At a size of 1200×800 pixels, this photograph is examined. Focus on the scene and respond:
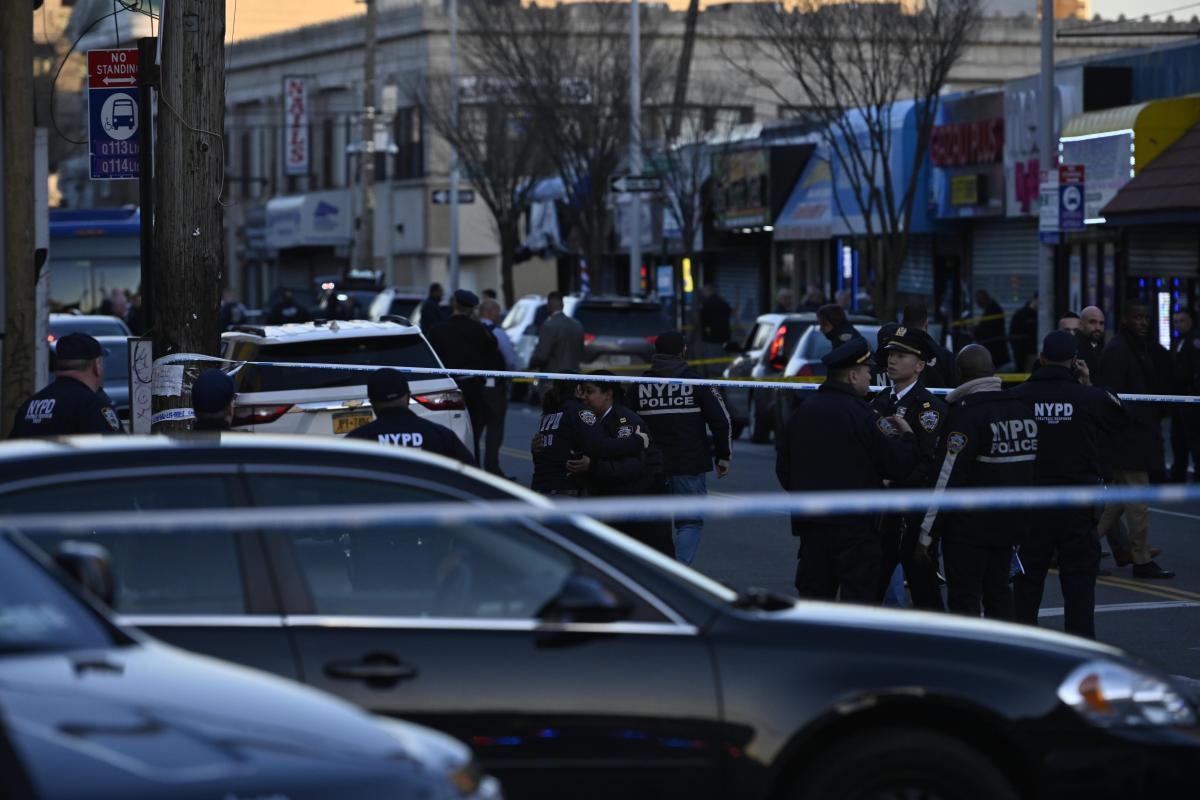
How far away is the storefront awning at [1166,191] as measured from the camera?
23562mm

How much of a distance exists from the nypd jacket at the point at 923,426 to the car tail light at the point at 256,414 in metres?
4.85

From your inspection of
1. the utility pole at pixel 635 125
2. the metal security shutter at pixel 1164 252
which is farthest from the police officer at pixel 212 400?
the utility pole at pixel 635 125

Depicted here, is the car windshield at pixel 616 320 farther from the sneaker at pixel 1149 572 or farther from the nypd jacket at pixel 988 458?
the nypd jacket at pixel 988 458

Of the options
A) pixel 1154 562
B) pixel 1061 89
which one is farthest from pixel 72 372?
pixel 1061 89

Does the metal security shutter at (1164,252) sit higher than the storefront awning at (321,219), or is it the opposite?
the storefront awning at (321,219)

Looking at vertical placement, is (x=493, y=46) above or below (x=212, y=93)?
above

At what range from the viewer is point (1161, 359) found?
707 inches

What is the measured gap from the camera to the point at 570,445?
1113 cm

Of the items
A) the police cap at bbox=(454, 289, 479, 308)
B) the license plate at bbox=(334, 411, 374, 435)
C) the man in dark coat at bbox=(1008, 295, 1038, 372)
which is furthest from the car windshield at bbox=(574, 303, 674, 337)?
the license plate at bbox=(334, 411, 374, 435)

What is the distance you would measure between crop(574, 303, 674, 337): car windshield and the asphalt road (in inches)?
340

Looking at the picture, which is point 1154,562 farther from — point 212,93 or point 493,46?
point 493,46

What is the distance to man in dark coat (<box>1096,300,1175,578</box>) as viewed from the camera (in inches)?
543

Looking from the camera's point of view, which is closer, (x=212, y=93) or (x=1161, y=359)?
(x=212, y=93)

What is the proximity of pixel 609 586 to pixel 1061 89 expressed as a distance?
24453 mm
